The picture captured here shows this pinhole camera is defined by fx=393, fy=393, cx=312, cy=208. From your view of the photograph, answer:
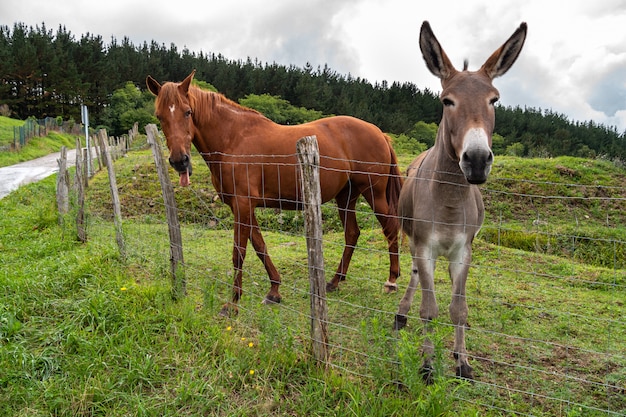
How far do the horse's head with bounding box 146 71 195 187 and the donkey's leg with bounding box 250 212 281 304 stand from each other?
0.90 m

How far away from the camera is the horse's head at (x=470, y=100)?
7.38ft

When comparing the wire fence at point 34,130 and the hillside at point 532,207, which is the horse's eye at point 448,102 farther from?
the wire fence at point 34,130

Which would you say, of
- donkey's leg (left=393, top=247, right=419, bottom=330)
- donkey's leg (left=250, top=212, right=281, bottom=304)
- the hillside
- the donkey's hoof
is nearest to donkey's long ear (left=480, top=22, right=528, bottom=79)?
donkey's leg (left=393, top=247, right=419, bottom=330)

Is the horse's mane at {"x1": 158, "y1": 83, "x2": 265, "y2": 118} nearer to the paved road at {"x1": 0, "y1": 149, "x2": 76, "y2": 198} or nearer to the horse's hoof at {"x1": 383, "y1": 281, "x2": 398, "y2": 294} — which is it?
the horse's hoof at {"x1": 383, "y1": 281, "x2": 398, "y2": 294}

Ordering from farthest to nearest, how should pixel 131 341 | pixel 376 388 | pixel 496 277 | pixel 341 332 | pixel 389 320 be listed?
pixel 496 277
pixel 389 320
pixel 341 332
pixel 131 341
pixel 376 388

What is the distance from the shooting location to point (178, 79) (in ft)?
192

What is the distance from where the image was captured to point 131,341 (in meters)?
3.17

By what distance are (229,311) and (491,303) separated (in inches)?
123

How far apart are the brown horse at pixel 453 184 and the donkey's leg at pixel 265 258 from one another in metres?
1.85

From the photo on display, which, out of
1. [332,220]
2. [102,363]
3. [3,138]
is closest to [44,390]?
[102,363]

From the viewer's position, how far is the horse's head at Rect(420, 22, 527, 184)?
2.25 m

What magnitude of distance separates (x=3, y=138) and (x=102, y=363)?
2479cm

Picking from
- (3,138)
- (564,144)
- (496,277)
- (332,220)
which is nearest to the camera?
(496,277)

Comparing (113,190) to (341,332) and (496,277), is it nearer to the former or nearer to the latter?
(341,332)
